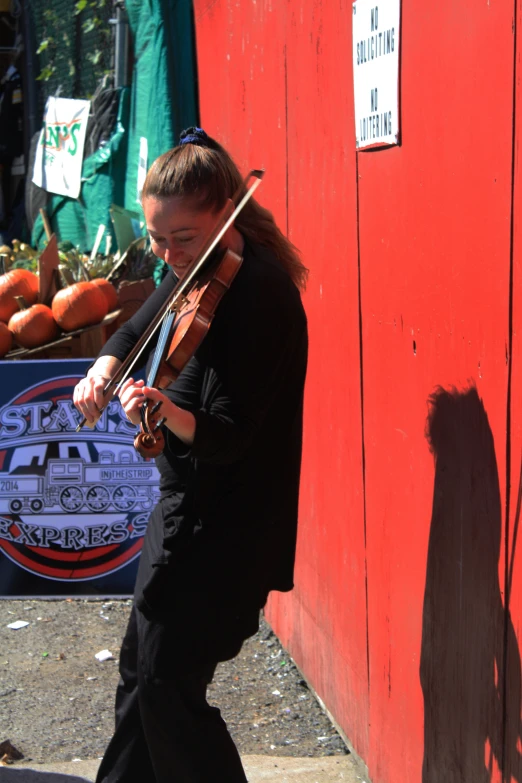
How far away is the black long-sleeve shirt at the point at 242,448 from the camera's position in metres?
2.13

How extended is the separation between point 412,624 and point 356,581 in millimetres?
536

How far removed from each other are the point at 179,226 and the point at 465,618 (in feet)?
3.62

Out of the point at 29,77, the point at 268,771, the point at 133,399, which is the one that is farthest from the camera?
the point at 29,77

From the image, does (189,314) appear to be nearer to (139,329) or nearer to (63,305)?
(139,329)

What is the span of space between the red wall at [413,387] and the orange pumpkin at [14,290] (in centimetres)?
223

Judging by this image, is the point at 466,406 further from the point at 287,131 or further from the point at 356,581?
the point at 287,131

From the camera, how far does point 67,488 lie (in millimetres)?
4746

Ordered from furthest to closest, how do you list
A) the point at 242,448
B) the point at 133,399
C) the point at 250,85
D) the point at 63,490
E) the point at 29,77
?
the point at 29,77 < the point at 63,490 < the point at 250,85 < the point at 242,448 < the point at 133,399

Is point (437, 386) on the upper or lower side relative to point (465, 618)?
upper

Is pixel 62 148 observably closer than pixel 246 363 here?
No

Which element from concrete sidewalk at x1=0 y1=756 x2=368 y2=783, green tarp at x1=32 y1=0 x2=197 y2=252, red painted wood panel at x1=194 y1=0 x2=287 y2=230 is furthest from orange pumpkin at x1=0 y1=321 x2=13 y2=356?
concrete sidewalk at x1=0 y1=756 x2=368 y2=783

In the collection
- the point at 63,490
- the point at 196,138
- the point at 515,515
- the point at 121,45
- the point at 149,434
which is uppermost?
the point at 121,45

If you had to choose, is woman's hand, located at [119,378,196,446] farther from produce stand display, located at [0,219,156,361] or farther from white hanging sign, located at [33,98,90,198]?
white hanging sign, located at [33,98,90,198]

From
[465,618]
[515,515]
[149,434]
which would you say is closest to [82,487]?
[465,618]
